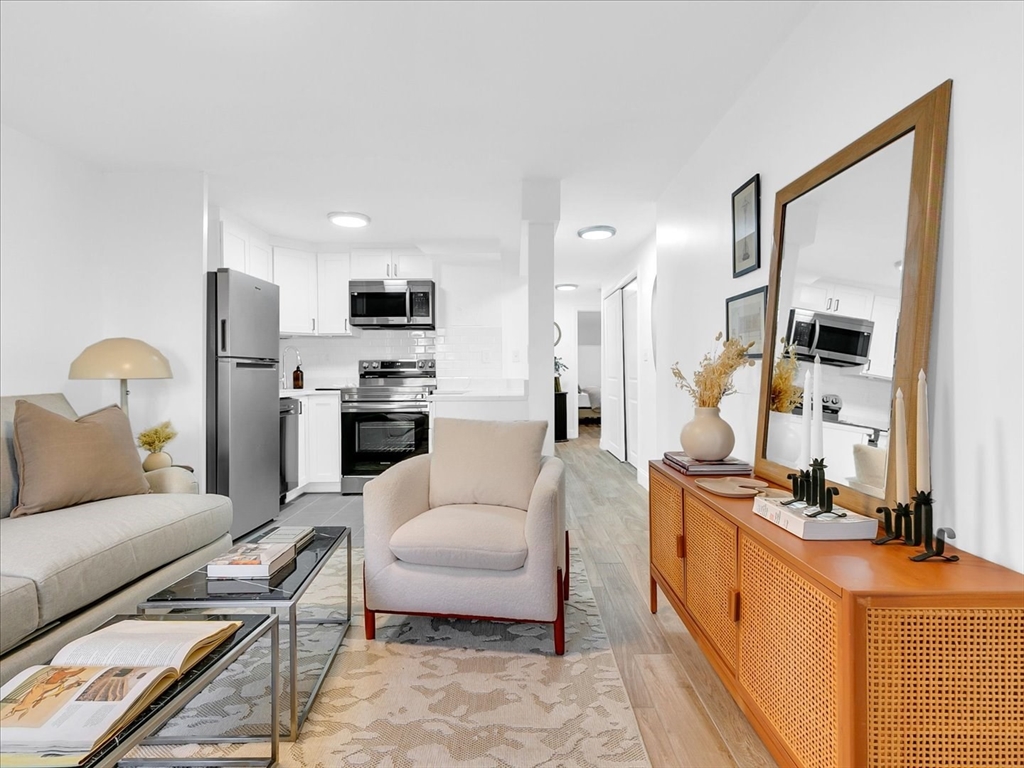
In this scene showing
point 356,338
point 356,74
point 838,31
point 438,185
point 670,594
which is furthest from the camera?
point 356,338

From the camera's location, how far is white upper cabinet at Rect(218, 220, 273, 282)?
4555 millimetres

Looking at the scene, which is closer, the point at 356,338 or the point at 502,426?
the point at 502,426

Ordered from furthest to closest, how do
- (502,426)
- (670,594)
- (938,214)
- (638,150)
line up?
(638,150), (502,426), (670,594), (938,214)

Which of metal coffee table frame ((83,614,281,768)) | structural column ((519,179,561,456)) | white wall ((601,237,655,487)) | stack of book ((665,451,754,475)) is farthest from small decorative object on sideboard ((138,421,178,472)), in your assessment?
white wall ((601,237,655,487))

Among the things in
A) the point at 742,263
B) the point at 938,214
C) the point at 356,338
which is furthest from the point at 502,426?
the point at 356,338

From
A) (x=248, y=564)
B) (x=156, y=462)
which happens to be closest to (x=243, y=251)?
(x=156, y=462)

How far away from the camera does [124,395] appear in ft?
11.2

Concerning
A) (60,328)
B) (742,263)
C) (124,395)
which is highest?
(742,263)

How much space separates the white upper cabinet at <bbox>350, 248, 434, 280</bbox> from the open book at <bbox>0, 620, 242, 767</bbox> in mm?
4586

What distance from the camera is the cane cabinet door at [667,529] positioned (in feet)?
7.42

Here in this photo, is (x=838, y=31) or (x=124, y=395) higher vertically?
(x=838, y=31)

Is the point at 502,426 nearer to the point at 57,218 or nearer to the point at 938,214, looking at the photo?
the point at 938,214

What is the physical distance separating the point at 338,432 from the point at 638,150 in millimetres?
3461

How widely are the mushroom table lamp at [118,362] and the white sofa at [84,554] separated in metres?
0.30
